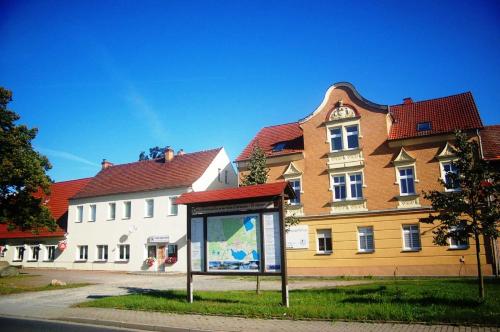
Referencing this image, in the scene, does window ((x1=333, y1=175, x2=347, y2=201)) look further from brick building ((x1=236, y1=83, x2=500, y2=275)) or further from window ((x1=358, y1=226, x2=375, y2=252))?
window ((x1=358, y1=226, x2=375, y2=252))

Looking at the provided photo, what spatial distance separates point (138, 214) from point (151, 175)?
407 cm

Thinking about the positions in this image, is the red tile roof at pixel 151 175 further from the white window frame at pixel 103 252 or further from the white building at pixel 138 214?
the white window frame at pixel 103 252

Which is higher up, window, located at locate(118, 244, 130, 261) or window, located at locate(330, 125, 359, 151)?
window, located at locate(330, 125, 359, 151)

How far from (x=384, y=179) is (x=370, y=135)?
10.0ft

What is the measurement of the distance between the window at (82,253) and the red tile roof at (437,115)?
29169 millimetres

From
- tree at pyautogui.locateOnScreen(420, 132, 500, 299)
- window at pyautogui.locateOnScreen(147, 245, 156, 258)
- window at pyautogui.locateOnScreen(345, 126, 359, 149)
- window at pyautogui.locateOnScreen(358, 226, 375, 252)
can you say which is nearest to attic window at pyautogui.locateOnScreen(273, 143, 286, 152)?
window at pyautogui.locateOnScreen(345, 126, 359, 149)

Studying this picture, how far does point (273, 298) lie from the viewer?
13.8 m

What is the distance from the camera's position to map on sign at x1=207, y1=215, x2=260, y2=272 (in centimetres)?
1309

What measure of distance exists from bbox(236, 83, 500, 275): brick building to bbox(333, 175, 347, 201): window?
0.07m

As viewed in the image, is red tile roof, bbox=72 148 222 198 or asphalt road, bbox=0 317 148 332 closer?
asphalt road, bbox=0 317 148 332

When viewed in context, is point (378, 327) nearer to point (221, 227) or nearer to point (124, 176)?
point (221, 227)

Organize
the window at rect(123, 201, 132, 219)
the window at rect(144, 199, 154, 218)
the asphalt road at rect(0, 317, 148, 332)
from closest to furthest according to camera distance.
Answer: the asphalt road at rect(0, 317, 148, 332)
the window at rect(144, 199, 154, 218)
the window at rect(123, 201, 132, 219)

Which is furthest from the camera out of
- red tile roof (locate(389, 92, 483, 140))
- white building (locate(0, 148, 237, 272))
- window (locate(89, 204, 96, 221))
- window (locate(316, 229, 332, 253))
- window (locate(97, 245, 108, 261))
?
window (locate(89, 204, 96, 221))

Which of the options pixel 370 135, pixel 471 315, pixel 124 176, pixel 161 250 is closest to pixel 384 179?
pixel 370 135
